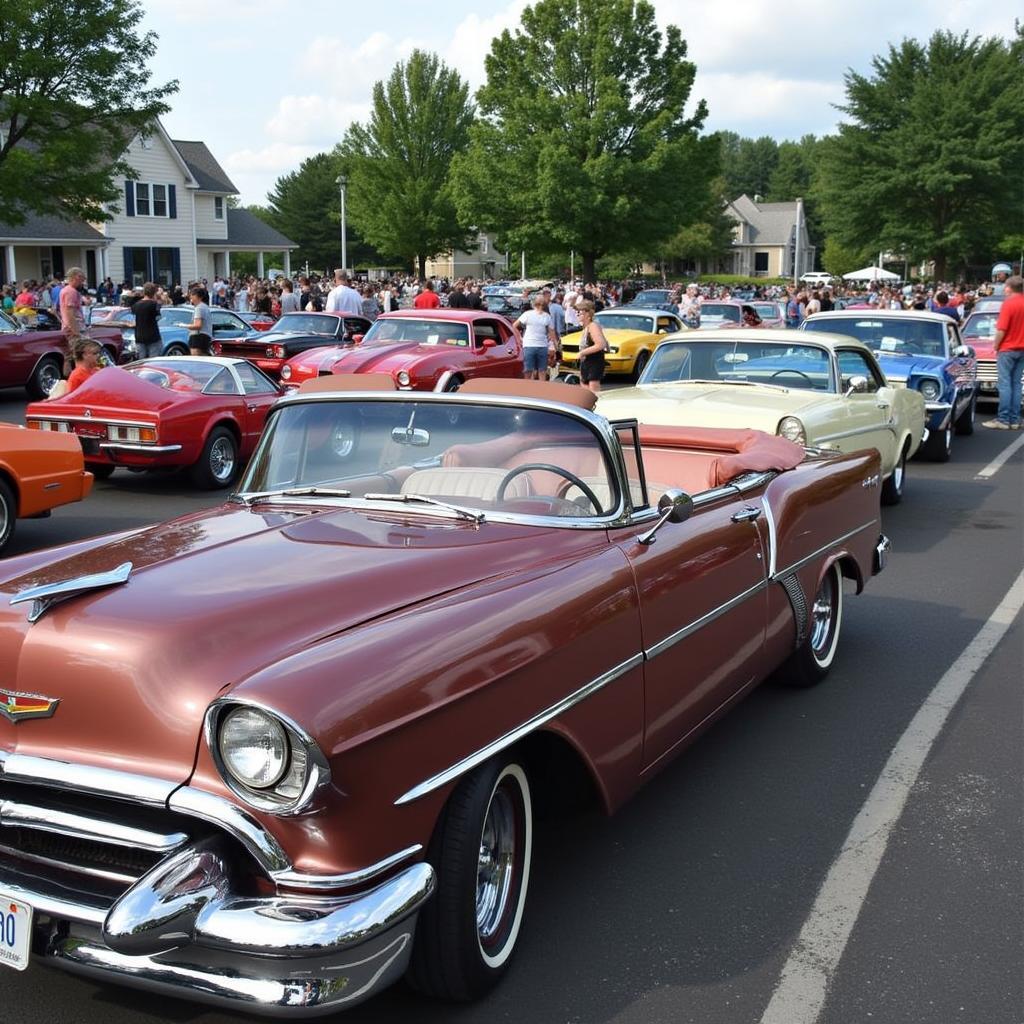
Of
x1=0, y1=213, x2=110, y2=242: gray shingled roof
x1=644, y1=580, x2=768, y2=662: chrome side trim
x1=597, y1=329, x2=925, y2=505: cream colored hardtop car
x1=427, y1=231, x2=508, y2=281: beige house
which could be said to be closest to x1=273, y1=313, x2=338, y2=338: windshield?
x1=597, y1=329, x2=925, y2=505: cream colored hardtop car

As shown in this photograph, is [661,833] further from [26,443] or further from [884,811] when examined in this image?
[26,443]

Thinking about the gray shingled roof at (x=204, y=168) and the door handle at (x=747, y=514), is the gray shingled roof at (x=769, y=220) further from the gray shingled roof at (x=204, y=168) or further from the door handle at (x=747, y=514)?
the door handle at (x=747, y=514)

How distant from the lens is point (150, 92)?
95.8 ft

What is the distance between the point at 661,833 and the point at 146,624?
2.12 m

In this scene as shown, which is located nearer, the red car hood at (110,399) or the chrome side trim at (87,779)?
the chrome side trim at (87,779)

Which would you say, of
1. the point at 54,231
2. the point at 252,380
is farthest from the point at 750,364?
the point at 54,231

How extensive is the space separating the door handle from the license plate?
291cm

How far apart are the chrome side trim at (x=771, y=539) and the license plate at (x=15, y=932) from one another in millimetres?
3188

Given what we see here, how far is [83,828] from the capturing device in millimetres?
2791

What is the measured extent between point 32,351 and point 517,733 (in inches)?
695

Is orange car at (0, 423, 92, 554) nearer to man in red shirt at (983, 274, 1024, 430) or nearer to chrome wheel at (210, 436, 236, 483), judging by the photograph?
chrome wheel at (210, 436, 236, 483)

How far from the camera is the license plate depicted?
2758mm

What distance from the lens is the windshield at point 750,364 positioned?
9.77 metres

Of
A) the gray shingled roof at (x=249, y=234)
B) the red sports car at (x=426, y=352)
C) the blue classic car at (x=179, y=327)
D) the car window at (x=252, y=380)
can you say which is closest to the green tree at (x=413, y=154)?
the gray shingled roof at (x=249, y=234)
